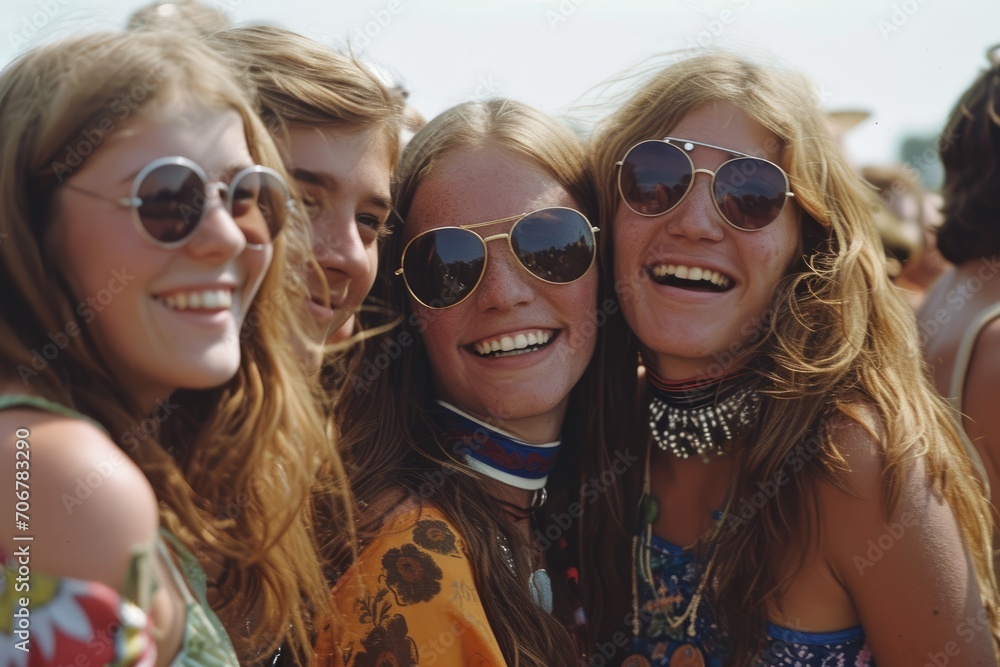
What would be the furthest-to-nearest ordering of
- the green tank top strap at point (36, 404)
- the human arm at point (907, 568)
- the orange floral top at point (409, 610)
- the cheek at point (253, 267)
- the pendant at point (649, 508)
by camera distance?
the pendant at point (649, 508) → the human arm at point (907, 568) → the orange floral top at point (409, 610) → the cheek at point (253, 267) → the green tank top strap at point (36, 404)

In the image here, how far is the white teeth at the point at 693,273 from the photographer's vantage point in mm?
2582

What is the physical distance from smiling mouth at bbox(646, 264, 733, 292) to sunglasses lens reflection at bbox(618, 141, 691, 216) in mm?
164

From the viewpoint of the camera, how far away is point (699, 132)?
8.59ft

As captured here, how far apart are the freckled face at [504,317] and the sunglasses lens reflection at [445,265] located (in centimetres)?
3

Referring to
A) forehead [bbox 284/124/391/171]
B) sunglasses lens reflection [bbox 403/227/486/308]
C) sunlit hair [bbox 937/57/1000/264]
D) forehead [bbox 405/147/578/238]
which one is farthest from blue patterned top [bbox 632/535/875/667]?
sunlit hair [bbox 937/57/1000/264]

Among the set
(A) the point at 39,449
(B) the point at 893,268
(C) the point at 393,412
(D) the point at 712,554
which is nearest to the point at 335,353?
(C) the point at 393,412

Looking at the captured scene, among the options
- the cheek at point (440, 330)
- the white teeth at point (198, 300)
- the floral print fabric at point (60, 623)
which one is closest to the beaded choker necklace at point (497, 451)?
the cheek at point (440, 330)

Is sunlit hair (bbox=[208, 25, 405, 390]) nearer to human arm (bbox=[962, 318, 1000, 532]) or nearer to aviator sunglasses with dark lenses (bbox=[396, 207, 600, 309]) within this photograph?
aviator sunglasses with dark lenses (bbox=[396, 207, 600, 309])

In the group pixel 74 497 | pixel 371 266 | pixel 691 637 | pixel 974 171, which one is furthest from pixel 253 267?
pixel 974 171

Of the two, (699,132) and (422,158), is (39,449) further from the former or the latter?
(699,132)

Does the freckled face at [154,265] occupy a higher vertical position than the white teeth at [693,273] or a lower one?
higher

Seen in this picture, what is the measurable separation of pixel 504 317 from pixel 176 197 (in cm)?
118

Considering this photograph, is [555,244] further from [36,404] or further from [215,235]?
[36,404]

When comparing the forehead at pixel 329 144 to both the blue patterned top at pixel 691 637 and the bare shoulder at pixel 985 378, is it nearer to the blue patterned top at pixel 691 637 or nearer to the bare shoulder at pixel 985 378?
the blue patterned top at pixel 691 637
